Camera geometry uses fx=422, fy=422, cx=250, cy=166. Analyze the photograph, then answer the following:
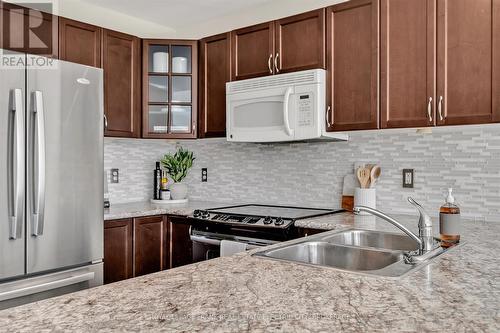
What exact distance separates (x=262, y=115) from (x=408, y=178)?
106 cm

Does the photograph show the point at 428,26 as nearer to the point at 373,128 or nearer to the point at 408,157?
the point at 373,128

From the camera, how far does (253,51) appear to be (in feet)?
10.3

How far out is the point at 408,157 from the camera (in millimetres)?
2752

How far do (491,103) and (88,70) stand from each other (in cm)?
224

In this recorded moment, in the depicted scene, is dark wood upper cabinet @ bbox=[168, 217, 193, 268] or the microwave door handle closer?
the microwave door handle

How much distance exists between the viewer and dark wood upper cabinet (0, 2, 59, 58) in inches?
101

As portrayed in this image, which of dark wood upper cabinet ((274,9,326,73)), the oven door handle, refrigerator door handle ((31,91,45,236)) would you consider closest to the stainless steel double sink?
the oven door handle

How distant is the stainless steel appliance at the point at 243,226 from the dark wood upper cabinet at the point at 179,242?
0.09 metres

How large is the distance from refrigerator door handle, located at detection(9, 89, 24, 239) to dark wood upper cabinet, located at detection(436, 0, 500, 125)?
7.31 ft

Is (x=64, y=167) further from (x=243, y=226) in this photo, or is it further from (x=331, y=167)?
(x=331, y=167)

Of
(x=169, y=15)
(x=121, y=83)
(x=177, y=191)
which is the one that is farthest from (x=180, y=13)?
(x=177, y=191)

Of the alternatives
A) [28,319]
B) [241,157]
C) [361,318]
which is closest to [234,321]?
[361,318]

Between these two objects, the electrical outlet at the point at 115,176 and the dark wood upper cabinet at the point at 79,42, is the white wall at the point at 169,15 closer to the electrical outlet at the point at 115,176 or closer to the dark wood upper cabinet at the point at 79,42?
the dark wood upper cabinet at the point at 79,42

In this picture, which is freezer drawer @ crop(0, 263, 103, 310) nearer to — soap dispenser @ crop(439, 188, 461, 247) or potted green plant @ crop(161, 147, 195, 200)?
potted green plant @ crop(161, 147, 195, 200)
